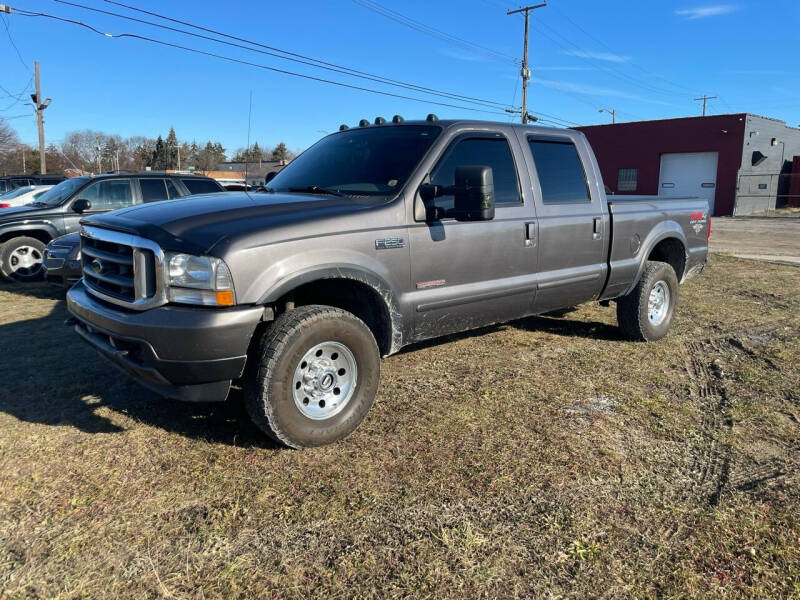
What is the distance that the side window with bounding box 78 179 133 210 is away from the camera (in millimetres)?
9273

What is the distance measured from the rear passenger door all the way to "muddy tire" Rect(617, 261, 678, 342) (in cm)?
64

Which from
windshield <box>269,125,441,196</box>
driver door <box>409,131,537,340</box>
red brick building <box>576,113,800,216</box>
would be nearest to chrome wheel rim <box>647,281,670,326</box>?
driver door <box>409,131,537,340</box>

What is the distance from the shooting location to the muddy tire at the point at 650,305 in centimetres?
562

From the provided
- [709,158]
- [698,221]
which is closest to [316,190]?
[698,221]

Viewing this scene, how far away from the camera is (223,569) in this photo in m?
2.38

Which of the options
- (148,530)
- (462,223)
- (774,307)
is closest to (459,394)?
(462,223)

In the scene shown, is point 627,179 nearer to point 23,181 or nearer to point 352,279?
point 23,181

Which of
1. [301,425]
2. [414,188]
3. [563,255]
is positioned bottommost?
[301,425]

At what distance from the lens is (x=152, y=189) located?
31.2 feet

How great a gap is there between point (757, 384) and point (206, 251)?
4221 mm

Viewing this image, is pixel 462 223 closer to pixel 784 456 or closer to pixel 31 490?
pixel 784 456

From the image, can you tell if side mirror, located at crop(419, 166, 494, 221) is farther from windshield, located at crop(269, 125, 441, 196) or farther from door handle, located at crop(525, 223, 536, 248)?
door handle, located at crop(525, 223, 536, 248)

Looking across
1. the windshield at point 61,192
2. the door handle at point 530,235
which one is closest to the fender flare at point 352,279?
the door handle at point 530,235

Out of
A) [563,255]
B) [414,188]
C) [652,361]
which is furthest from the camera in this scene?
[652,361]
